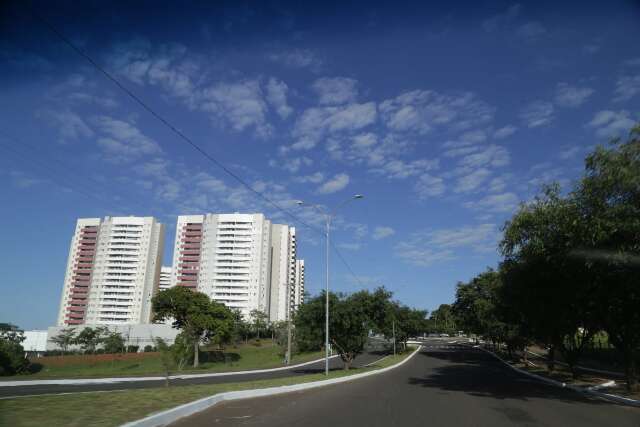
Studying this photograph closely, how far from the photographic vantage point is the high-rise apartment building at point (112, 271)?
13325cm

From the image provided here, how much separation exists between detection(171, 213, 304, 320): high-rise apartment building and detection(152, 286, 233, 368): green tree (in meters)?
68.7

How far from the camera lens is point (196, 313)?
59719mm

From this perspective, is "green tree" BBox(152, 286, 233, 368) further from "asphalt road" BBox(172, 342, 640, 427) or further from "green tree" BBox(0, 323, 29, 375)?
"asphalt road" BBox(172, 342, 640, 427)

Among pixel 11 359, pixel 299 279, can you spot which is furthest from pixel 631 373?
pixel 299 279

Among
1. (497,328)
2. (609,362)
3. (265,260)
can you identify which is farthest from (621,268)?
(265,260)

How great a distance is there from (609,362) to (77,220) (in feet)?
507

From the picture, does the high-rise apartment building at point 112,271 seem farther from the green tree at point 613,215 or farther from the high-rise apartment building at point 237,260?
the green tree at point 613,215

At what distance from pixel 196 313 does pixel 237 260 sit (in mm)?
75529

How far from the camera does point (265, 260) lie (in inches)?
5369

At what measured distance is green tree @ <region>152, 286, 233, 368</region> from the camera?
59344 millimetres

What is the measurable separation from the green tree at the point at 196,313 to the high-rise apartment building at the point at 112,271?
77652 mm

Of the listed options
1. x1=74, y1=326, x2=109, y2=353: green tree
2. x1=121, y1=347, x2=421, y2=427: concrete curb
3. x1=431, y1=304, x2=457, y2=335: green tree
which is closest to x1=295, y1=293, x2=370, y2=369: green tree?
x1=121, y1=347, x2=421, y2=427: concrete curb

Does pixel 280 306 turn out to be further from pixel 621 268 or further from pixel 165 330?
pixel 621 268

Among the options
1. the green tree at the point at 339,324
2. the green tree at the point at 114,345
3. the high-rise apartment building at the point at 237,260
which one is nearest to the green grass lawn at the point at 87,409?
the green tree at the point at 339,324
